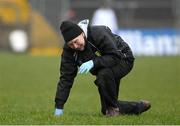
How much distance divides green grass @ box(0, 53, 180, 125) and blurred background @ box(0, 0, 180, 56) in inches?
127

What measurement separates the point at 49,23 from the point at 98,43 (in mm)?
22477

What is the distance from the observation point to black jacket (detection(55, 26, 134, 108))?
33.2 ft

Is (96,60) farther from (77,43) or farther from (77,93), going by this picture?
(77,93)

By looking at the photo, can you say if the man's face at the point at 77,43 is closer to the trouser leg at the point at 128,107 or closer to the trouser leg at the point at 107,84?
the trouser leg at the point at 107,84

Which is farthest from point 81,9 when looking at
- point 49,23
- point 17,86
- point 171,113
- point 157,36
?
point 171,113

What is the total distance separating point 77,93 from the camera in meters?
16.0

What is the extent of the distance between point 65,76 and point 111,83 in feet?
2.09

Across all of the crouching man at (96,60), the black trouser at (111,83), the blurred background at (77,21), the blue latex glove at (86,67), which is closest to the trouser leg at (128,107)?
the black trouser at (111,83)

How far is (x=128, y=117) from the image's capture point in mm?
10305

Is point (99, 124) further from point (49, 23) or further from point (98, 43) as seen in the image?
point (49, 23)

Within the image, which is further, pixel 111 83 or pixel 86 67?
pixel 111 83

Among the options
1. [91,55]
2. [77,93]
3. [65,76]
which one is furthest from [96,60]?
[77,93]

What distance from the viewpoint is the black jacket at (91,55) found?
1012 cm

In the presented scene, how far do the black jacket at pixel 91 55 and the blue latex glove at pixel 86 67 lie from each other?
17 centimetres
